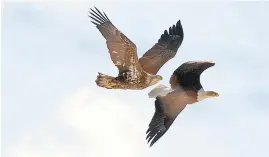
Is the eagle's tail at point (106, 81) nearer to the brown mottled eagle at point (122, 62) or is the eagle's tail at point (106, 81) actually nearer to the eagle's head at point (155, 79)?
the brown mottled eagle at point (122, 62)

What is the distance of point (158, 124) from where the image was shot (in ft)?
47.7

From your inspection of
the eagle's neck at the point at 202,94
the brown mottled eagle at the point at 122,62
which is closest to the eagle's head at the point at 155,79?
the brown mottled eagle at the point at 122,62

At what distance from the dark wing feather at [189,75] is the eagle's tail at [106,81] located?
4.61 ft

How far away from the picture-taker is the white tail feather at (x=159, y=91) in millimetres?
14391

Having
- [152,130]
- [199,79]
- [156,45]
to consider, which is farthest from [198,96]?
[156,45]

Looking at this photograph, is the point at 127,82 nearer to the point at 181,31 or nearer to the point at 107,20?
the point at 107,20

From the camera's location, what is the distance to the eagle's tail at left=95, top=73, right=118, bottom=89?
14.5 meters

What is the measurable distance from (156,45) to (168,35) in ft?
1.38

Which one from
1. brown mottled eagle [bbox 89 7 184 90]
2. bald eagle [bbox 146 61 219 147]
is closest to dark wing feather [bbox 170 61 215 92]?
bald eagle [bbox 146 61 219 147]

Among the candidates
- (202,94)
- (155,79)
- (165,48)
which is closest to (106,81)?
(155,79)

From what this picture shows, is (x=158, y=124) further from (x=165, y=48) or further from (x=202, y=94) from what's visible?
(x=165, y=48)

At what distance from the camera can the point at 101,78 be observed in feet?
47.5

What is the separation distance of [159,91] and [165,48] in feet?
9.66

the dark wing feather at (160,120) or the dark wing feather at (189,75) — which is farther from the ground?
the dark wing feather at (189,75)
